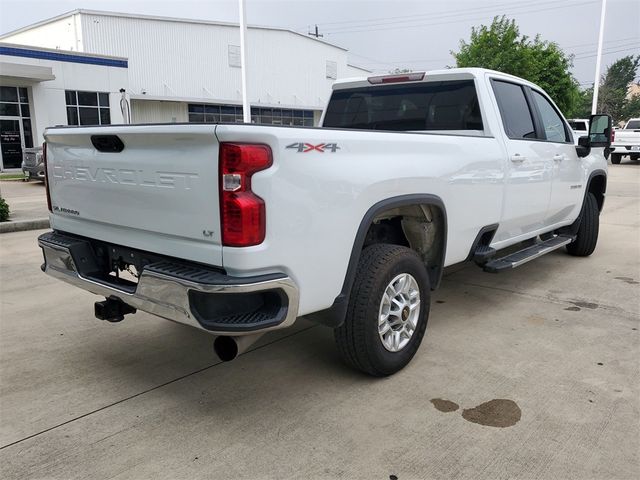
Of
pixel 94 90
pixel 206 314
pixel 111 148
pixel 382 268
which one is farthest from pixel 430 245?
pixel 94 90

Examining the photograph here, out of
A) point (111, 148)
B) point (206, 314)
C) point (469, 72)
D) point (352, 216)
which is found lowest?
point (206, 314)

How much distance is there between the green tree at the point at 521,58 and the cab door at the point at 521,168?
24.7 meters

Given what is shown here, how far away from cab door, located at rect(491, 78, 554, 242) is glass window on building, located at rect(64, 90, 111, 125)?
905 inches

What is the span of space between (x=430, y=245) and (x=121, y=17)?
32375 millimetres

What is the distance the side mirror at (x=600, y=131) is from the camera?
5793 millimetres

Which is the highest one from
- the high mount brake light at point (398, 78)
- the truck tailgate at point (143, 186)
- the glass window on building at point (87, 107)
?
the glass window on building at point (87, 107)

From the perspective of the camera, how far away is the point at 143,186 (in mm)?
2877

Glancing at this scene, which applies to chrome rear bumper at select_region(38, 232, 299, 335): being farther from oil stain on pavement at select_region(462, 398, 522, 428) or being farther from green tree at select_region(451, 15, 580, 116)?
green tree at select_region(451, 15, 580, 116)

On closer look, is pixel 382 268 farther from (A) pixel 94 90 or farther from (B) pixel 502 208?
(A) pixel 94 90

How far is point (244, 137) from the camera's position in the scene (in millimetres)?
2441

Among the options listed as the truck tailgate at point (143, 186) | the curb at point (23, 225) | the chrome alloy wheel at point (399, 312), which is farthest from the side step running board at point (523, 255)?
the curb at point (23, 225)

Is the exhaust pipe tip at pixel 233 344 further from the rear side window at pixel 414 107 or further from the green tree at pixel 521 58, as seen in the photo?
the green tree at pixel 521 58

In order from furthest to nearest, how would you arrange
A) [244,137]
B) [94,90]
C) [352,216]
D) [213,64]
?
[213,64], [94,90], [352,216], [244,137]

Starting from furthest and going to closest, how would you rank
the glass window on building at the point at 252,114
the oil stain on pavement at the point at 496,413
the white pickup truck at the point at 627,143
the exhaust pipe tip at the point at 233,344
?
1. the glass window on building at the point at 252,114
2. the white pickup truck at the point at 627,143
3. the oil stain on pavement at the point at 496,413
4. the exhaust pipe tip at the point at 233,344
